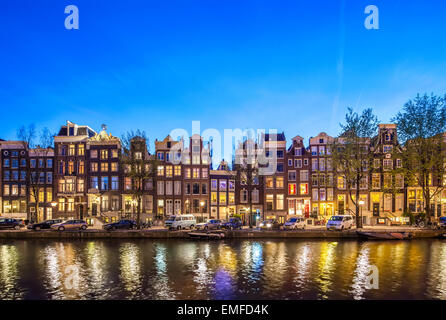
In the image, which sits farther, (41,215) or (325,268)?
(41,215)

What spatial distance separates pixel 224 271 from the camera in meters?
29.3

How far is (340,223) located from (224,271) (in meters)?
29.7

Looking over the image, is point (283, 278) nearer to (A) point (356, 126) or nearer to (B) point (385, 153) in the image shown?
(A) point (356, 126)

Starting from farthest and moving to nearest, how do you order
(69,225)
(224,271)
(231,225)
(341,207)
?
1. (341,207)
2. (231,225)
3. (69,225)
4. (224,271)

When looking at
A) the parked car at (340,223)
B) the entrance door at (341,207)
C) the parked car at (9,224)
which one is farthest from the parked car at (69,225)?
the entrance door at (341,207)

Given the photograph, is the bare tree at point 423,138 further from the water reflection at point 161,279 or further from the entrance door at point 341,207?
the water reflection at point 161,279

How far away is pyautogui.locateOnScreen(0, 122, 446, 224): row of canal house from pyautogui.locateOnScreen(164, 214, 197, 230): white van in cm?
1202

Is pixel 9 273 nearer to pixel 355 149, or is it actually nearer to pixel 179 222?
pixel 179 222

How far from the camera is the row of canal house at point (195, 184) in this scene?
69125mm

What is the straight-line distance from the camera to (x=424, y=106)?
55.9 m

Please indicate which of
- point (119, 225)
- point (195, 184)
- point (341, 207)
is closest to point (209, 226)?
point (119, 225)

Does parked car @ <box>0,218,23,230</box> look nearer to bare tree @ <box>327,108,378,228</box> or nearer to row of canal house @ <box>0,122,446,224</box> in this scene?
row of canal house @ <box>0,122,446,224</box>

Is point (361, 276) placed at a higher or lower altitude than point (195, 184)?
lower
